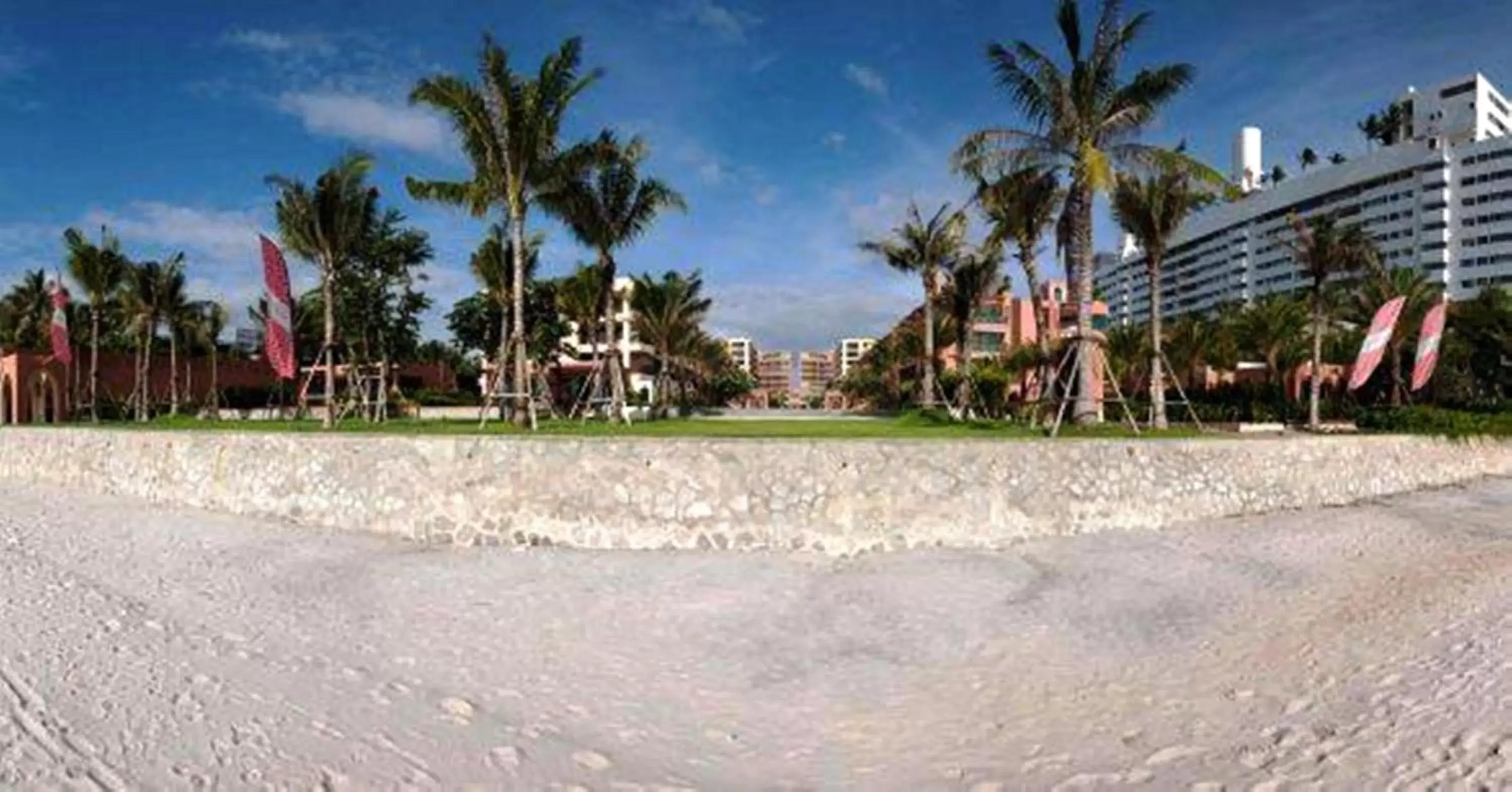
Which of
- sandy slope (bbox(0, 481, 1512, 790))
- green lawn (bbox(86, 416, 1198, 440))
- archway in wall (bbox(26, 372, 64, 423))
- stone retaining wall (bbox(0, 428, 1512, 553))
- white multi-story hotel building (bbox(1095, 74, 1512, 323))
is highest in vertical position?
white multi-story hotel building (bbox(1095, 74, 1512, 323))

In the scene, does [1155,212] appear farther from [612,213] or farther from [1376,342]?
[612,213]

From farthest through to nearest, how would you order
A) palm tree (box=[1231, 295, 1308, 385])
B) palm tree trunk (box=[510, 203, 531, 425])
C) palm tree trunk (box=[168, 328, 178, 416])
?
palm tree trunk (box=[168, 328, 178, 416]) → palm tree (box=[1231, 295, 1308, 385]) → palm tree trunk (box=[510, 203, 531, 425])

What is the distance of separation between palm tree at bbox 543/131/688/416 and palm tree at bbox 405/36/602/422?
5316 millimetres

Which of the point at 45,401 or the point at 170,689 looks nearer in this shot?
the point at 170,689

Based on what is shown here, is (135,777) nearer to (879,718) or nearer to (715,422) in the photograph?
(879,718)

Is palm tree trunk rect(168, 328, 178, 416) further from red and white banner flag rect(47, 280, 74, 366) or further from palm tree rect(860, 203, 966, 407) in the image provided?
palm tree rect(860, 203, 966, 407)

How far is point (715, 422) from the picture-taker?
3278cm

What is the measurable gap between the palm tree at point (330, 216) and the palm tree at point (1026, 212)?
741 inches

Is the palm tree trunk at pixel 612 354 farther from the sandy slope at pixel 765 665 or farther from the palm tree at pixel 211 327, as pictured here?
the palm tree at pixel 211 327

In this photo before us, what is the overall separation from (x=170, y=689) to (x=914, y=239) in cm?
3579

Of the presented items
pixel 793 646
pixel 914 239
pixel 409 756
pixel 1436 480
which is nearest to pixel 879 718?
pixel 793 646

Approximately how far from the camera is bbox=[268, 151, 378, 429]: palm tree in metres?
29.0

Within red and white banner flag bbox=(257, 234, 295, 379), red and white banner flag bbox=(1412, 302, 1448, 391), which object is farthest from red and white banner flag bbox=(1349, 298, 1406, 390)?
red and white banner flag bbox=(257, 234, 295, 379)

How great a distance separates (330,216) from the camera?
2952 cm
